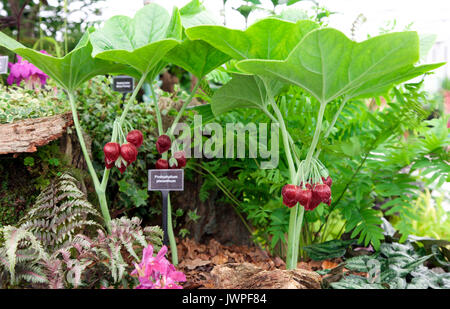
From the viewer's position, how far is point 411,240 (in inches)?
90.4

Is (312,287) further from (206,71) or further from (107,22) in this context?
(107,22)

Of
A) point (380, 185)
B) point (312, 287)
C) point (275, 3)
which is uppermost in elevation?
point (275, 3)

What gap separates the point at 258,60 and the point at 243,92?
36cm

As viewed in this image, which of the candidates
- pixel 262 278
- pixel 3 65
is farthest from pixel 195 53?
pixel 3 65

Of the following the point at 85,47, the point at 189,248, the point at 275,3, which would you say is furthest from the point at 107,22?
the point at 189,248

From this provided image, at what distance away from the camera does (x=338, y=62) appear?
1.35 m

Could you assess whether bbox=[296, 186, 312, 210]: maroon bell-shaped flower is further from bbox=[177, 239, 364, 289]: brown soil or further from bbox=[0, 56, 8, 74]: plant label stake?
bbox=[0, 56, 8, 74]: plant label stake

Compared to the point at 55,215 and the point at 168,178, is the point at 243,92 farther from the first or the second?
the point at 55,215

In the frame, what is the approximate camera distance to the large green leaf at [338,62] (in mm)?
1271

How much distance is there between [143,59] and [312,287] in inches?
49.1

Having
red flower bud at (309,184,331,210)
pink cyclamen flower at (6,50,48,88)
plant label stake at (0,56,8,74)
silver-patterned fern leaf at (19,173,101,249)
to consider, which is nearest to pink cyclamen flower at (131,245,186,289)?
silver-patterned fern leaf at (19,173,101,249)

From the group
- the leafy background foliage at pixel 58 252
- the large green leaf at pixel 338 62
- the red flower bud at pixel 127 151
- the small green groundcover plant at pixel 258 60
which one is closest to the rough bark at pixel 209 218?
the small green groundcover plant at pixel 258 60

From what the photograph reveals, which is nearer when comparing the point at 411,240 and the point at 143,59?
the point at 143,59

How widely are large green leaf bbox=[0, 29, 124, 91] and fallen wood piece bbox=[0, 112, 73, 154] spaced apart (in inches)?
8.7
